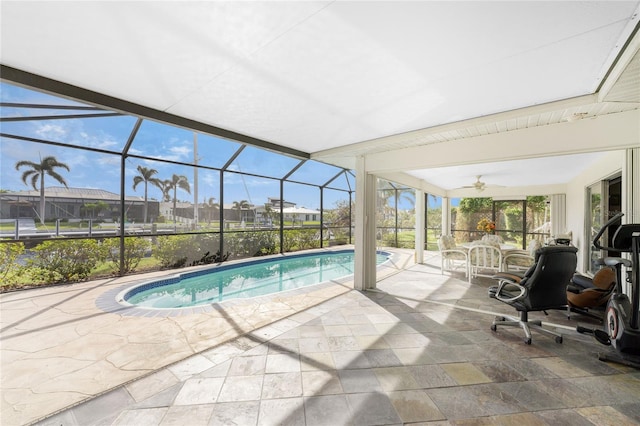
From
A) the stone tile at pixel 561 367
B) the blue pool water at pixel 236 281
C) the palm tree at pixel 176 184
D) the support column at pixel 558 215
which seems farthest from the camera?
the palm tree at pixel 176 184

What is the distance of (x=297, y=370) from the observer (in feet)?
7.59

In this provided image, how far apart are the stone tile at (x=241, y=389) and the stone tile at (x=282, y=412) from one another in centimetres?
14

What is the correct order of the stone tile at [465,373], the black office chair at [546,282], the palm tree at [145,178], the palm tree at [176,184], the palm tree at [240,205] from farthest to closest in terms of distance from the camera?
the palm tree at [240,205] → the palm tree at [176,184] → the palm tree at [145,178] → the black office chair at [546,282] → the stone tile at [465,373]

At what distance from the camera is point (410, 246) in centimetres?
1227

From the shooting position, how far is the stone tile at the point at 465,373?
217 centimetres

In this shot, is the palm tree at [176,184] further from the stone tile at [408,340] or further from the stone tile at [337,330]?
the stone tile at [408,340]

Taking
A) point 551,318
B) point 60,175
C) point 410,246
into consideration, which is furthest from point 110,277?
point 410,246

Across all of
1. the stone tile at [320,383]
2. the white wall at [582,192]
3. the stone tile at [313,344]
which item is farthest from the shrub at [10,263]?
the white wall at [582,192]

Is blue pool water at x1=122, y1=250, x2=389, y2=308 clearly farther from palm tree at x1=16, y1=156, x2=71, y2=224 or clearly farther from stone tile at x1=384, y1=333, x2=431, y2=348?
palm tree at x1=16, y1=156, x2=71, y2=224

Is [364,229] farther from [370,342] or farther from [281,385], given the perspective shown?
[281,385]

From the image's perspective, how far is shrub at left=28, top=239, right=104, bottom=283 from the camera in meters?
4.88

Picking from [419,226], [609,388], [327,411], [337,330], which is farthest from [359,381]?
[419,226]

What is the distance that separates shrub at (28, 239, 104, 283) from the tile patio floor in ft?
4.18

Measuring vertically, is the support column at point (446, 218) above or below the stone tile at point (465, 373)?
above
